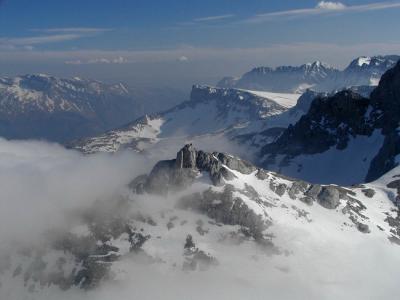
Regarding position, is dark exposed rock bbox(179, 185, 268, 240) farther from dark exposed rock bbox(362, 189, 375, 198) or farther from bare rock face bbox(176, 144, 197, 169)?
dark exposed rock bbox(362, 189, 375, 198)

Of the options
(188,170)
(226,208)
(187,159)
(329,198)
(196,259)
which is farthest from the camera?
(187,159)

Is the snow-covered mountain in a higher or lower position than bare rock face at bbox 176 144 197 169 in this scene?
lower

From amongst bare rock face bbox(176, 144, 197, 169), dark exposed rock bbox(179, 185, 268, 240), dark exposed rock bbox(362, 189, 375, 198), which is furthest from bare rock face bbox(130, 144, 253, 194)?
dark exposed rock bbox(362, 189, 375, 198)

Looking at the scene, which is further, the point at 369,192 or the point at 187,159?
the point at 369,192

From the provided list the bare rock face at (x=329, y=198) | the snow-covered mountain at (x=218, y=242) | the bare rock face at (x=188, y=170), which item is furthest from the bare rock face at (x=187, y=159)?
the bare rock face at (x=329, y=198)

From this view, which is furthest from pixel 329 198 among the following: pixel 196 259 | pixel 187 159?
pixel 196 259

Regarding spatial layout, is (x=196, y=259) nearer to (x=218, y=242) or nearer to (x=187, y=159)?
(x=218, y=242)

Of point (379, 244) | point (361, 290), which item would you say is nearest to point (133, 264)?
point (361, 290)

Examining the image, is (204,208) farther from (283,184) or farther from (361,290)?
(361,290)
